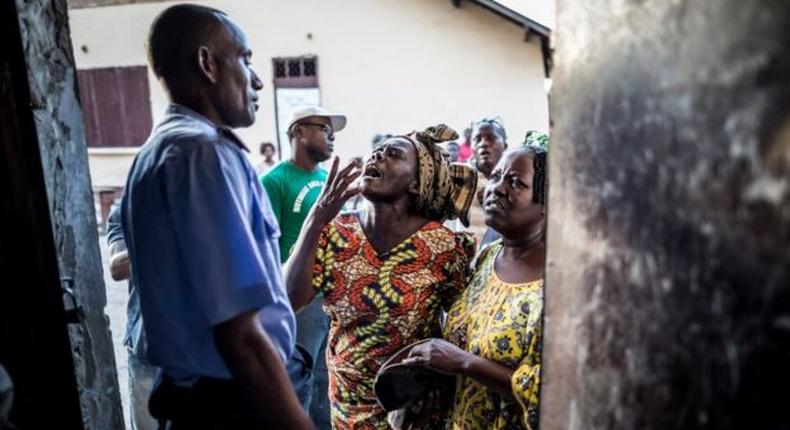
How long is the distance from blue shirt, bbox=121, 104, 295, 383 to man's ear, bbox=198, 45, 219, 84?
101 millimetres

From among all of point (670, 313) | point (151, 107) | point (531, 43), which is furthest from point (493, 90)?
point (670, 313)

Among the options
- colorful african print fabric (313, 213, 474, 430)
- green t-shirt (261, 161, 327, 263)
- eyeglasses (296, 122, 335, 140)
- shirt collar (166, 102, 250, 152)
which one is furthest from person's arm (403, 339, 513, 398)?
eyeglasses (296, 122, 335, 140)

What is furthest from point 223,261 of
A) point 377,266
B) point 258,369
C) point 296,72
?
point 296,72

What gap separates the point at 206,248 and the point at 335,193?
102 cm

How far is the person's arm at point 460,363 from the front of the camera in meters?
1.59

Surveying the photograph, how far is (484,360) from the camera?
1631mm

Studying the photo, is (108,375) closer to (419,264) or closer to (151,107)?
(419,264)

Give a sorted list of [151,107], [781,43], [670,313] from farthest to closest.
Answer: [151,107], [670,313], [781,43]

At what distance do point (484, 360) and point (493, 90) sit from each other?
26.5 ft

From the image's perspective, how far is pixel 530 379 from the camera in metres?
1.46

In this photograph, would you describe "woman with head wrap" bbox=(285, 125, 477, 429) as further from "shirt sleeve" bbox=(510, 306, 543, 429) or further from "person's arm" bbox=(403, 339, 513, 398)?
"shirt sleeve" bbox=(510, 306, 543, 429)

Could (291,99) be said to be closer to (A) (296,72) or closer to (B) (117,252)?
(A) (296,72)

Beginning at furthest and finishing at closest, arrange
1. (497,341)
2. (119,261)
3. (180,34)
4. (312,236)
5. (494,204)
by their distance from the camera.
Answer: (119,261) → (312,236) → (494,204) → (497,341) → (180,34)

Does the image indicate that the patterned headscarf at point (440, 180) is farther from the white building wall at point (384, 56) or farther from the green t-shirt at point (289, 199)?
the white building wall at point (384, 56)
